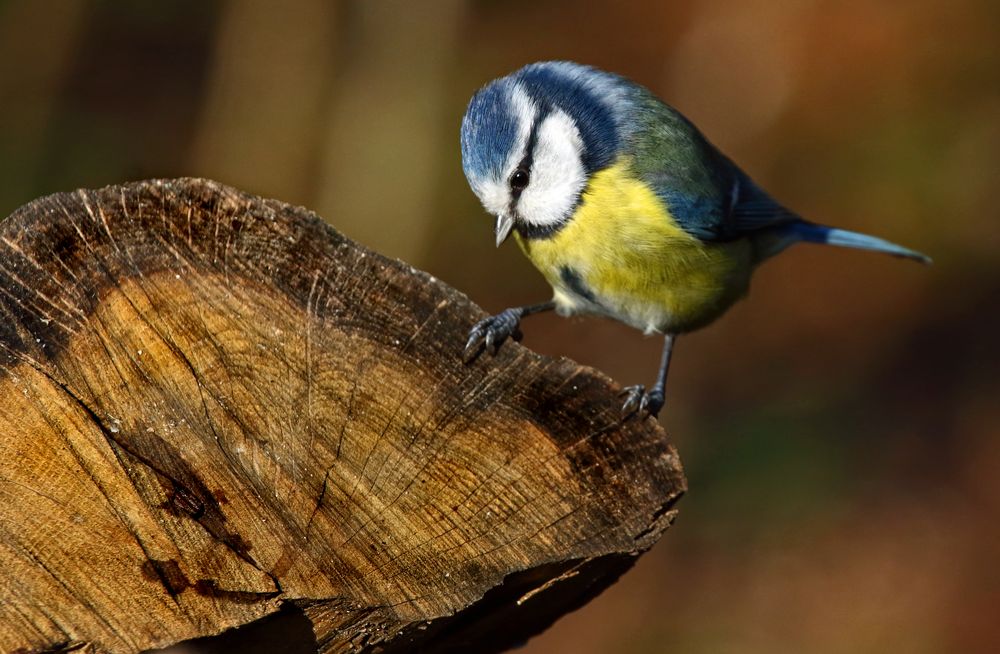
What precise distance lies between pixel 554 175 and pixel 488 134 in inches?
7.8

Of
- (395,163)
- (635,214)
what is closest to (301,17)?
(395,163)

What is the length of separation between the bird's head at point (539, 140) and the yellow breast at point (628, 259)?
0.13 ft

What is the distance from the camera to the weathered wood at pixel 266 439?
1.20 metres

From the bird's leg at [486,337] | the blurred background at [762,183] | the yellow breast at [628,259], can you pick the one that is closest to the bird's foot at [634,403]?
the bird's leg at [486,337]

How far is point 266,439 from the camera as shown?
4.16 ft

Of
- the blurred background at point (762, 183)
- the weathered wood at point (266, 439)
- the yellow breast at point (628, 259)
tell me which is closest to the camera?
the weathered wood at point (266, 439)

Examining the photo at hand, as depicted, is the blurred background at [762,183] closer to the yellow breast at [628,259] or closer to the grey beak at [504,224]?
the yellow breast at [628,259]

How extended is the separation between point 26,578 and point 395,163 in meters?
2.53

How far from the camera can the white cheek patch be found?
2.08m

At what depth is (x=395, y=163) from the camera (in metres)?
3.57

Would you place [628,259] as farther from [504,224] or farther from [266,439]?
[266,439]

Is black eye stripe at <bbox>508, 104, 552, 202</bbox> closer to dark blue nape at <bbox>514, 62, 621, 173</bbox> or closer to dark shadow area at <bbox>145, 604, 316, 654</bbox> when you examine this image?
dark blue nape at <bbox>514, 62, 621, 173</bbox>

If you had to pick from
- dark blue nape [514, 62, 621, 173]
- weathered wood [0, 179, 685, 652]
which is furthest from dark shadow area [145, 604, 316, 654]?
dark blue nape [514, 62, 621, 173]

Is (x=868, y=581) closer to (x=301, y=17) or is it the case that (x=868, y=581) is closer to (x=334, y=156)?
(x=334, y=156)
